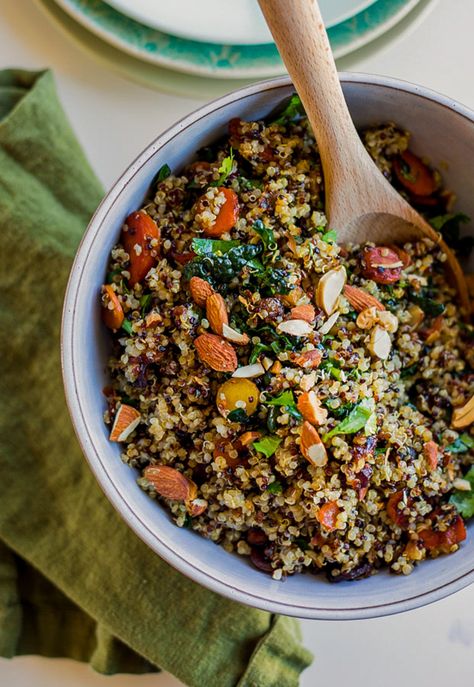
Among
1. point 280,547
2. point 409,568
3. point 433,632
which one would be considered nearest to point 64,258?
point 280,547

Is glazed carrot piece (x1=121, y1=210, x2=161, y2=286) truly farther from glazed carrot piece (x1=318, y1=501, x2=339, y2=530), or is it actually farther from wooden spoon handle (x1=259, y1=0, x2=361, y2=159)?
glazed carrot piece (x1=318, y1=501, x2=339, y2=530)

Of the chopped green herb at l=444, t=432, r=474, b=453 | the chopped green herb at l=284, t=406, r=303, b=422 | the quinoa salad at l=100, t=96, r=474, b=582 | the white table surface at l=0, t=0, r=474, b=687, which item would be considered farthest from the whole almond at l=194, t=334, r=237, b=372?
the white table surface at l=0, t=0, r=474, b=687

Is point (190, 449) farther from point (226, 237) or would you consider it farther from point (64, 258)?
point (64, 258)

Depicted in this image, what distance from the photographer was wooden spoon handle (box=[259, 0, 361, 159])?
1.15m

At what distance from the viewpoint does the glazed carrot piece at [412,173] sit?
4.82 ft

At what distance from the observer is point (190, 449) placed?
4.37ft

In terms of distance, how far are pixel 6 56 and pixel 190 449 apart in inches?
39.0

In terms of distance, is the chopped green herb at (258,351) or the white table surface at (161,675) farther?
the white table surface at (161,675)

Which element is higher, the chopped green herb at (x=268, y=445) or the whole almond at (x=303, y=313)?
the whole almond at (x=303, y=313)

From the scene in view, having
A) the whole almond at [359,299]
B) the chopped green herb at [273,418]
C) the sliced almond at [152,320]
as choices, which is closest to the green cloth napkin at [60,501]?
the sliced almond at [152,320]

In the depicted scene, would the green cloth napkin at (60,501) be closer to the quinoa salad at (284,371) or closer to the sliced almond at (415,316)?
the quinoa salad at (284,371)

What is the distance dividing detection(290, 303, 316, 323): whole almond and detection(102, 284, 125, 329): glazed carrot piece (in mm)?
300

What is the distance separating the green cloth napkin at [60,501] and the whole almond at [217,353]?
0.50 m

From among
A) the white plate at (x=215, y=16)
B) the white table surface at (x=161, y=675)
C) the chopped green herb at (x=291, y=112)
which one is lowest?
the white table surface at (x=161, y=675)
